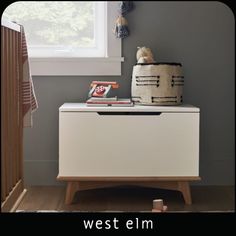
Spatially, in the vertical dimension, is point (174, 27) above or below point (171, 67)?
above

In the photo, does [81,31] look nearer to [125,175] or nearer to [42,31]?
[42,31]

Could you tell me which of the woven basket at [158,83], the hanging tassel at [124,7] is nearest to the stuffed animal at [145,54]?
the woven basket at [158,83]

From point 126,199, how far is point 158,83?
Result: 0.55 metres

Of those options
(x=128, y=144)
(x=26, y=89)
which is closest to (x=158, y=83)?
(x=128, y=144)

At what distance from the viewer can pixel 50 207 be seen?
7.02 feet

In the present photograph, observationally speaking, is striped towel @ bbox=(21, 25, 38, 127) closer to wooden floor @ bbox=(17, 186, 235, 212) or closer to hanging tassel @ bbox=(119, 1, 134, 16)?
wooden floor @ bbox=(17, 186, 235, 212)

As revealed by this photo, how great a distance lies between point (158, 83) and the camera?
223cm

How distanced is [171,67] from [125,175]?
52 cm

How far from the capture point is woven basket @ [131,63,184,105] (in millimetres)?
2223

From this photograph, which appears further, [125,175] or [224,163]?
[224,163]
